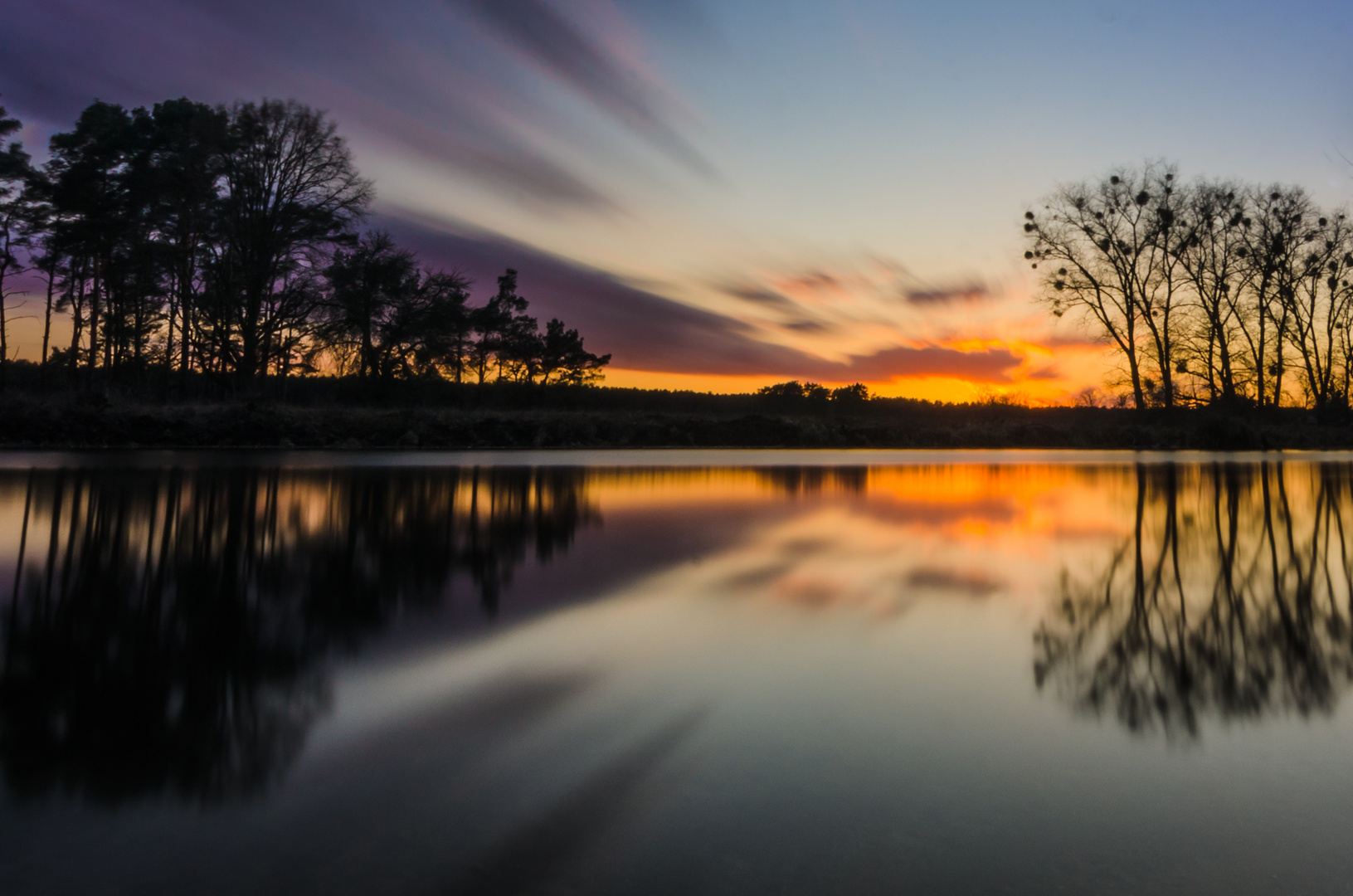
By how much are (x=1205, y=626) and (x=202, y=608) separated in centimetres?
502

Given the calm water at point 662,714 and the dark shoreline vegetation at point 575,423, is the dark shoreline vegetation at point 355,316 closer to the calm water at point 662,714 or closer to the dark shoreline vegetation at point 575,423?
the dark shoreline vegetation at point 575,423

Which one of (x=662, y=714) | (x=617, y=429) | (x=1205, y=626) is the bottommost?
(x=662, y=714)

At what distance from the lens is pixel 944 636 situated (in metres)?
3.49

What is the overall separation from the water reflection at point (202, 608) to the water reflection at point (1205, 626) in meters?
2.79

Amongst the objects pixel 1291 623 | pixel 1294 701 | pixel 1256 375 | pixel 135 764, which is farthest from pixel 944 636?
pixel 1256 375

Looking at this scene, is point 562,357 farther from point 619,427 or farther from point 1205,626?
point 1205,626

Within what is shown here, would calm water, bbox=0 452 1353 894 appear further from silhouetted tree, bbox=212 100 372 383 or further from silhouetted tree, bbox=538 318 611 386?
silhouetted tree, bbox=538 318 611 386

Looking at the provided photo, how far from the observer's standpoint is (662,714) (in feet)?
8.17

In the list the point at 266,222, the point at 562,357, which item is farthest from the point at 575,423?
the point at 562,357

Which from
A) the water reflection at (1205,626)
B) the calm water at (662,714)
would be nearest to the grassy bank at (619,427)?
the calm water at (662,714)

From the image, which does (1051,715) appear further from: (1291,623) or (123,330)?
(123,330)

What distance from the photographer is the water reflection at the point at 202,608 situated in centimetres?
213

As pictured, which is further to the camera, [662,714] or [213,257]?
Answer: [213,257]

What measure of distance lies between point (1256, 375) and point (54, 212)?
5328 centimetres
